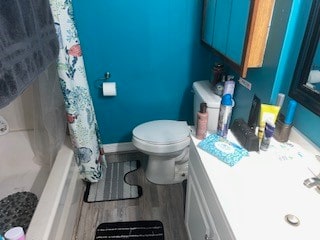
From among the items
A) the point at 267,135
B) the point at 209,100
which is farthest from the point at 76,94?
the point at 267,135

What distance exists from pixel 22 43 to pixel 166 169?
131cm

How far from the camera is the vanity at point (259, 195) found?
2.36 ft

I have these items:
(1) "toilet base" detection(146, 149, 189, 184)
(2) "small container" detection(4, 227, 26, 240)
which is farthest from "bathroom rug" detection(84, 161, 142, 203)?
(2) "small container" detection(4, 227, 26, 240)

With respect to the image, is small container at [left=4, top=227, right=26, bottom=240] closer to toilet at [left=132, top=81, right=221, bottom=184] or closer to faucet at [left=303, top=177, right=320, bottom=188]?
toilet at [left=132, top=81, right=221, bottom=184]

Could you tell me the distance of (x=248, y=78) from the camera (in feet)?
4.63

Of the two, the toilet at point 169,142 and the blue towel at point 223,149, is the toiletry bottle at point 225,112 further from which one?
the toilet at point 169,142

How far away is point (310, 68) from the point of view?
1016mm

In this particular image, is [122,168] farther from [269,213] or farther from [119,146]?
[269,213]

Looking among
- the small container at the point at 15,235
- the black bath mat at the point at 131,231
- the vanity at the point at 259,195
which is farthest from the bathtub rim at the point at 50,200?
the vanity at the point at 259,195

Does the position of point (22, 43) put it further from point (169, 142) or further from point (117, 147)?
point (117, 147)

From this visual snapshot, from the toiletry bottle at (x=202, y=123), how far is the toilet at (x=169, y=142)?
0.36 m

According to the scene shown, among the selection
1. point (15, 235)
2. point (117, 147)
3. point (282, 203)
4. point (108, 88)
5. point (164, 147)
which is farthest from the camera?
point (117, 147)

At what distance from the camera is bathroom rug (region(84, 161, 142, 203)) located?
1.83 metres

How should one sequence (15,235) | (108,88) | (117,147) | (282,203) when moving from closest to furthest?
(282,203) → (15,235) → (108,88) → (117,147)
